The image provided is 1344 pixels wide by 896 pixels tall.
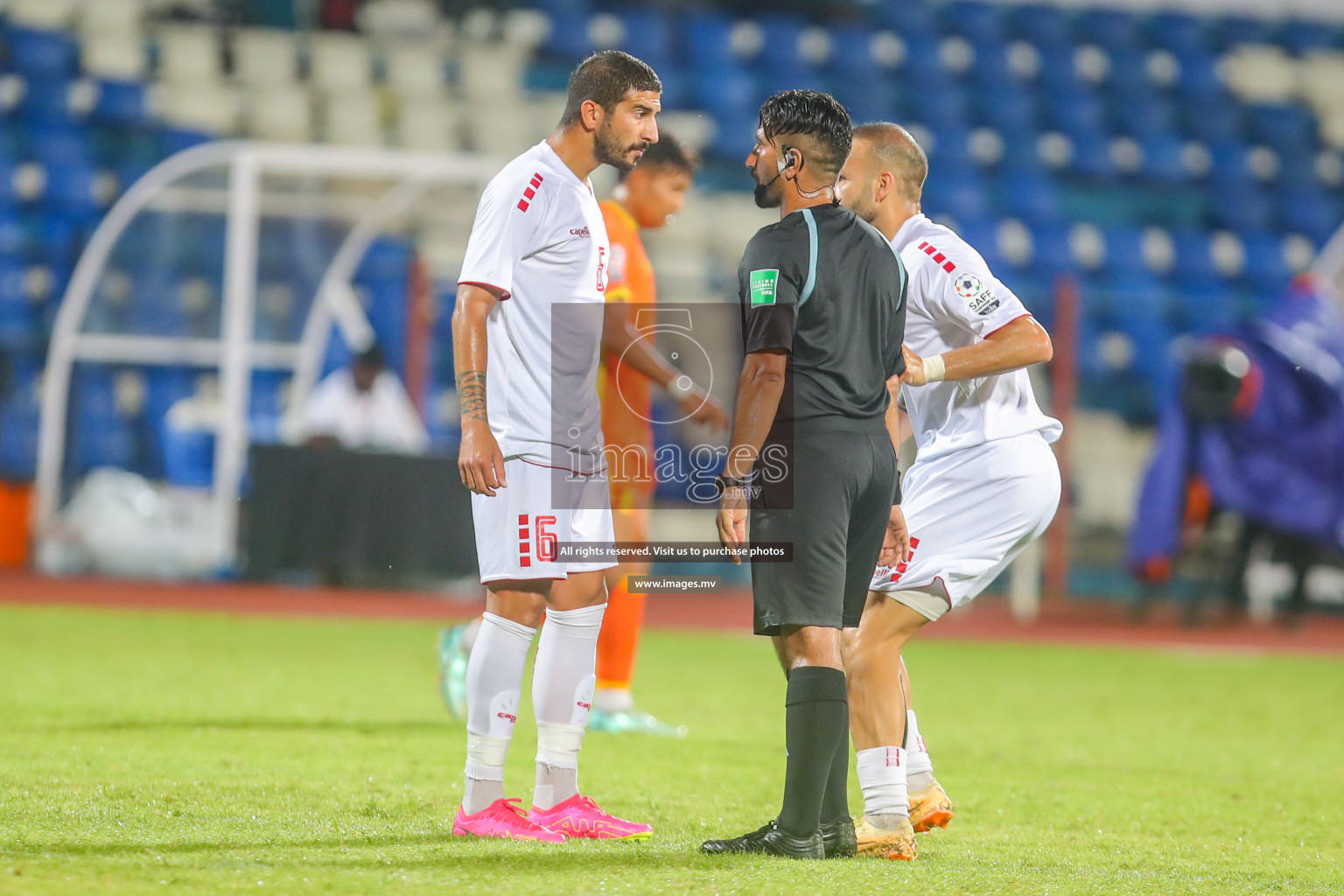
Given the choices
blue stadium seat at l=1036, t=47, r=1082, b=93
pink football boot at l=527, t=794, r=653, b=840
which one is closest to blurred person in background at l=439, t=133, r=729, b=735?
pink football boot at l=527, t=794, r=653, b=840

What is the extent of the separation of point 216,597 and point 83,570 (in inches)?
67.6

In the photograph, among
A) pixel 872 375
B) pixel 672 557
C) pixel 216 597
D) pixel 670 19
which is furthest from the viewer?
pixel 670 19

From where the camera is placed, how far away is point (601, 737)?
6035 millimetres

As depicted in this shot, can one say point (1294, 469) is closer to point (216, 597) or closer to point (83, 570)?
point (216, 597)

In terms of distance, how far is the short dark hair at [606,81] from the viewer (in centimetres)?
408

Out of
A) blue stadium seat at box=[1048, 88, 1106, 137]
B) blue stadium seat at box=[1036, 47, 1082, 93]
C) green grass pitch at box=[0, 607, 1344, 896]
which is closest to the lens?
green grass pitch at box=[0, 607, 1344, 896]

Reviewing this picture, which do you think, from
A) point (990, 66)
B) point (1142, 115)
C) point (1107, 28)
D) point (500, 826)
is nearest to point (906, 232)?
point (500, 826)

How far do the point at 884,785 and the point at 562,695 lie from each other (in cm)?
85

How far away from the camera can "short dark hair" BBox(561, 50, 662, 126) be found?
4082 millimetres

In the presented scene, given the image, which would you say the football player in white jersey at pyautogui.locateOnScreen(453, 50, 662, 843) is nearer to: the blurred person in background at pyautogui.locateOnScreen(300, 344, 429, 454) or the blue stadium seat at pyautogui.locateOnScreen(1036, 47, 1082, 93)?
the blurred person in background at pyautogui.locateOnScreen(300, 344, 429, 454)

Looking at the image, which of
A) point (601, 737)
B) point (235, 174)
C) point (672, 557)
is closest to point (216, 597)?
A: point (235, 174)

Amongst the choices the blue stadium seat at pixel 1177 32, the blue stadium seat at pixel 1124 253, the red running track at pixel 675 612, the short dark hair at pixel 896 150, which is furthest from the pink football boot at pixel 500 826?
the blue stadium seat at pixel 1177 32

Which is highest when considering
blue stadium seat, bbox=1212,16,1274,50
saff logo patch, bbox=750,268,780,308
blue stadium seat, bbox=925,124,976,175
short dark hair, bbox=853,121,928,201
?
blue stadium seat, bbox=1212,16,1274,50

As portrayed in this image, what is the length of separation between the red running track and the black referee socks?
7.50 m
